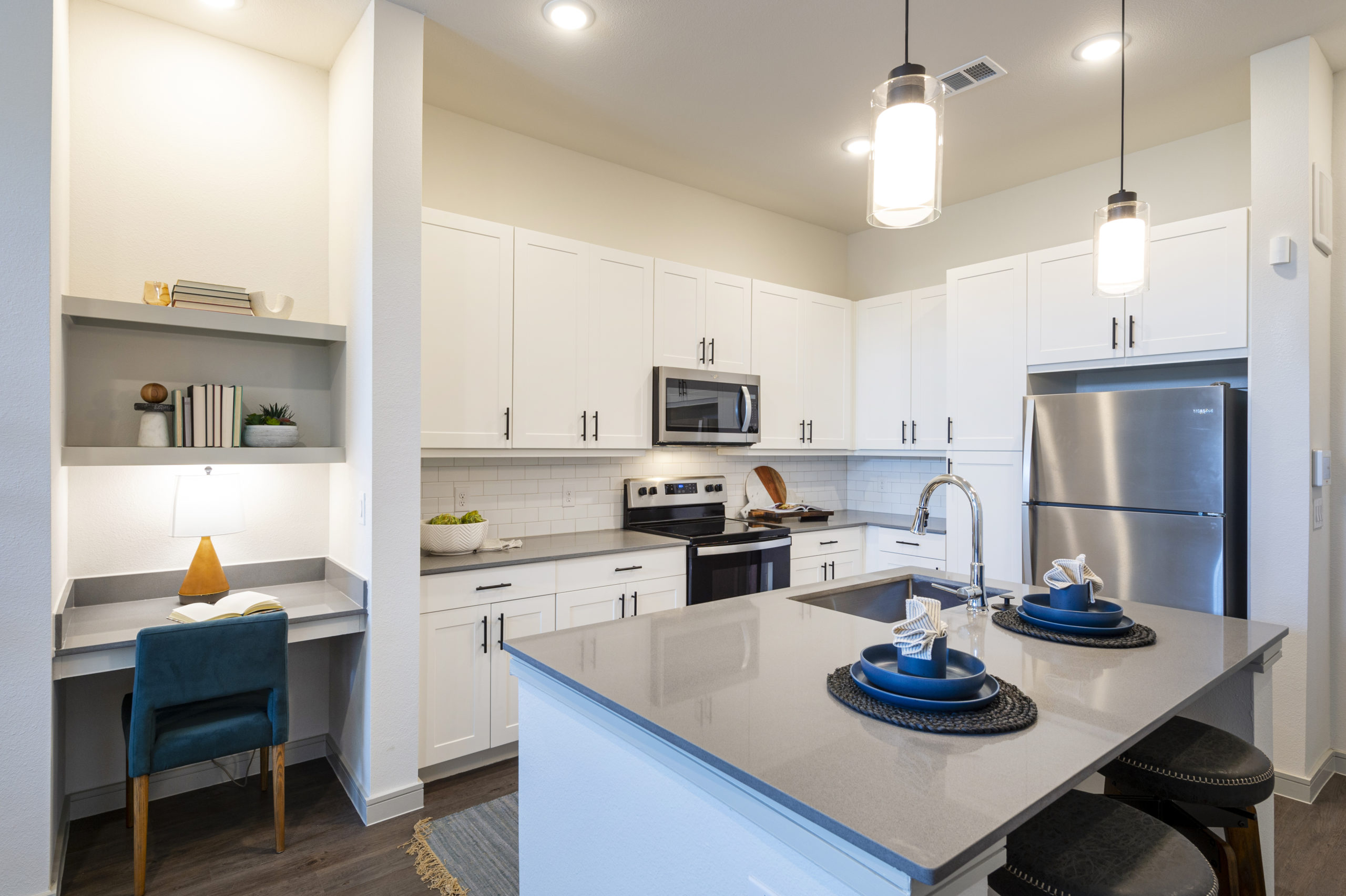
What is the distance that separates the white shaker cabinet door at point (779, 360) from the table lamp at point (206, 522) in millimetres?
2746

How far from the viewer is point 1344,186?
2.94 m

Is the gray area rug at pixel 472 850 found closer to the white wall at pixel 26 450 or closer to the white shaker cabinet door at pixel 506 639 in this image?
the white shaker cabinet door at pixel 506 639

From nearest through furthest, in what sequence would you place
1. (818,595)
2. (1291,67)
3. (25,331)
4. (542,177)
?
(25,331) → (818,595) → (1291,67) → (542,177)

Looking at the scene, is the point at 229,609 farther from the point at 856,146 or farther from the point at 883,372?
the point at 883,372

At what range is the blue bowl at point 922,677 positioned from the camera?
1.21m

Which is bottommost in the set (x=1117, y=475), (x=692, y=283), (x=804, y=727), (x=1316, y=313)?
(x=804, y=727)

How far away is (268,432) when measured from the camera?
8.79ft

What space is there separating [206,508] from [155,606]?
0.44 m

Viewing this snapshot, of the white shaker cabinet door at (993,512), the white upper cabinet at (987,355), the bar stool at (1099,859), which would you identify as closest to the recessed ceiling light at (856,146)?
the white upper cabinet at (987,355)

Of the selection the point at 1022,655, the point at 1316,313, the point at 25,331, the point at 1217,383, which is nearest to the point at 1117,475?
the point at 1217,383

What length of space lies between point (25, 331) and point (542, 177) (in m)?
2.38

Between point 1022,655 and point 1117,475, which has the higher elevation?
point 1117,475

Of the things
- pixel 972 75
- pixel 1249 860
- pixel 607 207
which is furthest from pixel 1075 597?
pixel 607 207

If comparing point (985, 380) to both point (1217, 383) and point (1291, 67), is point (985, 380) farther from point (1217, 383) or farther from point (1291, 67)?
point (1291, 67)
